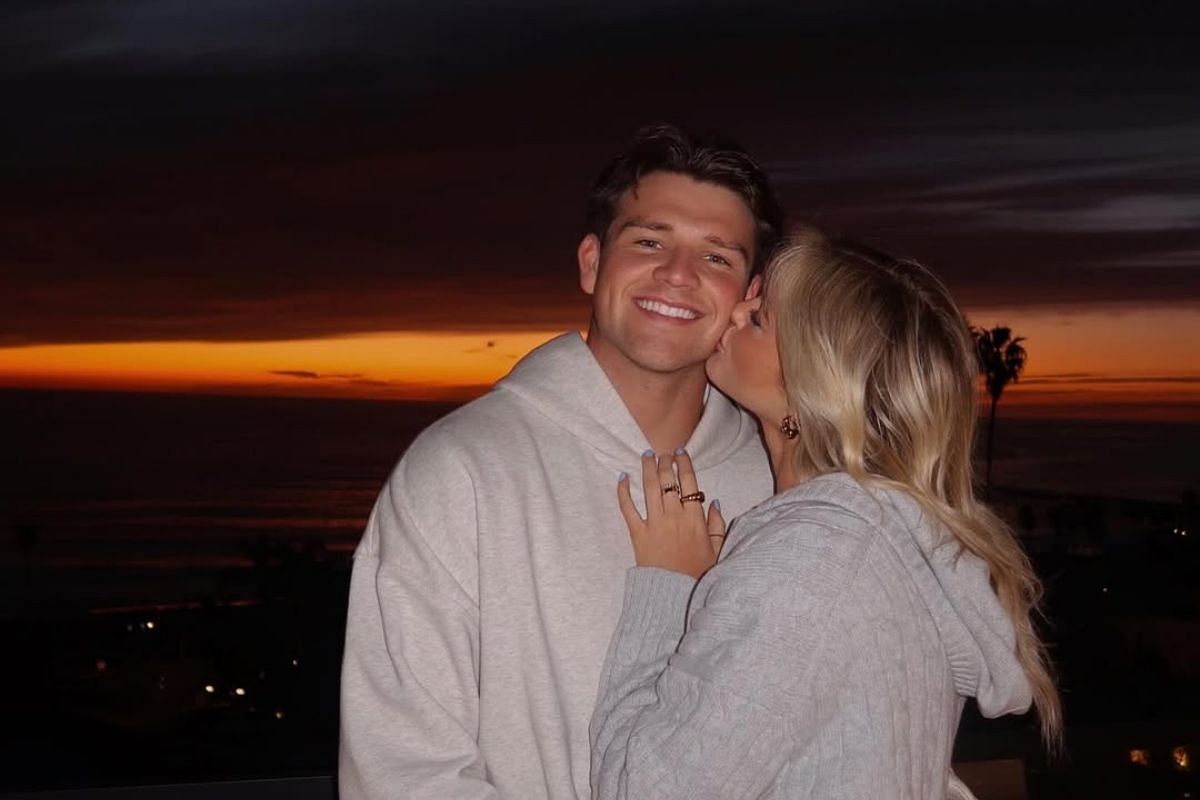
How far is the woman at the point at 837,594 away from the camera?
1.39 m

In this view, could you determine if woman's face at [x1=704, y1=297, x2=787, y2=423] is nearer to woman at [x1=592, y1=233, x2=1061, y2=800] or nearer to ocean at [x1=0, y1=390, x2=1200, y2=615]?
woman at [x1=592, y1=233, x2=1061, y2=800]

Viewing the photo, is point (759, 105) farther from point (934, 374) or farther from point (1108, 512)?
point (934, 374)

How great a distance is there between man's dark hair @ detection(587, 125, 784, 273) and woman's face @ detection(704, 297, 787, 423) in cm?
22

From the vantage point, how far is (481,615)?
69.7 inches

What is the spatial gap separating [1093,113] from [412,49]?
2.75 meters

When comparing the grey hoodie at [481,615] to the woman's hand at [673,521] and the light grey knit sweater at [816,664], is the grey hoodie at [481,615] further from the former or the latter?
the light grey knit sweater at [816,664]

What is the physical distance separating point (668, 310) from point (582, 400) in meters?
0.19

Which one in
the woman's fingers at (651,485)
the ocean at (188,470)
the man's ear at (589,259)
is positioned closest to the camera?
the woman's fingers at (651,485)

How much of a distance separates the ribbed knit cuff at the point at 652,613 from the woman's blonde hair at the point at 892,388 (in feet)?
0.72

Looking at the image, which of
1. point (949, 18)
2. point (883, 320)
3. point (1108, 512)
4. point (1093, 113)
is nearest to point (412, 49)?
point (949, 18)

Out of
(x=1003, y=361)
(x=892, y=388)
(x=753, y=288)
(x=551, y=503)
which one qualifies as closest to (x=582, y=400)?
(x=551, y=503)

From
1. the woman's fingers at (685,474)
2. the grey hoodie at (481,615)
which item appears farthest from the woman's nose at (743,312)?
the grey hoodie at (481,615)

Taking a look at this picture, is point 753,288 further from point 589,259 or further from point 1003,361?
point 1003,361

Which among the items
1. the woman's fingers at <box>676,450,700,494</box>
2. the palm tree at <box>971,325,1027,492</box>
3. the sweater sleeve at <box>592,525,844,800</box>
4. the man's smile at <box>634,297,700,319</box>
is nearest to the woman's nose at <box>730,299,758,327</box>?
the man's smile at <box>634,297,700,319</box>
